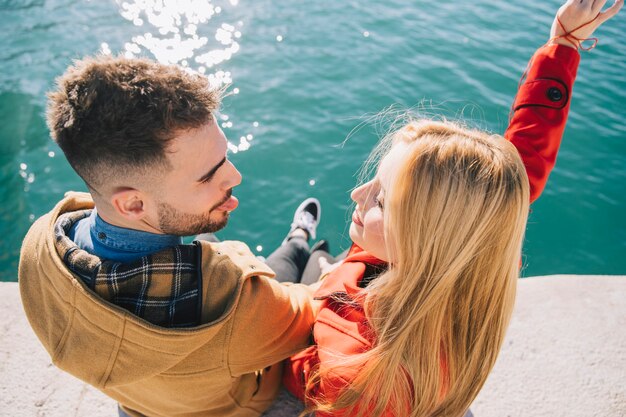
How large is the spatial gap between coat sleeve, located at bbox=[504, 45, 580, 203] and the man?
155 centimetres

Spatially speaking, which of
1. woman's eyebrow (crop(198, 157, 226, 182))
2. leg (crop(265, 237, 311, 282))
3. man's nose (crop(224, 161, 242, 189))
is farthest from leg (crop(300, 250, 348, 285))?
woman's eyebrow (crop(198, 157, 226, 182))

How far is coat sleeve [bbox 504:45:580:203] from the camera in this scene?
235 centimetres

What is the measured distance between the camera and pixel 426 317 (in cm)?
175

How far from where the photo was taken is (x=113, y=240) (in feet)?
5.46

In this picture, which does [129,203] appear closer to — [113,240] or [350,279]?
[113,240]

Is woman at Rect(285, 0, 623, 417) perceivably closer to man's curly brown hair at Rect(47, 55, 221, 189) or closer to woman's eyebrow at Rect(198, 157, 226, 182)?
woman's eyebrow at Rect(198, 157, 226, 182)

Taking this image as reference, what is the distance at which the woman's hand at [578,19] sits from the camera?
2258mm

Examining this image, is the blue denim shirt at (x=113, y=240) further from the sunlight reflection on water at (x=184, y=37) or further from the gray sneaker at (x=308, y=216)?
the sunlight reflection on water at (x=184, y=37)

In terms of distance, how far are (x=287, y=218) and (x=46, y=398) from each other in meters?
2.94

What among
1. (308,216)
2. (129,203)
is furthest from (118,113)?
(308,216)

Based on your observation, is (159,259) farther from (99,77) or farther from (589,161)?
(589,161)

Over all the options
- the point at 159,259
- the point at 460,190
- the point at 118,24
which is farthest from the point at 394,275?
the point at 118,24

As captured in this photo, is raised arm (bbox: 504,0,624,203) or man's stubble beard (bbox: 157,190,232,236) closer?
man's stubble beard (bbox: 157,190,232,236)

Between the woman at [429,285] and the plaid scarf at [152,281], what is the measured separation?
2.04 ft
